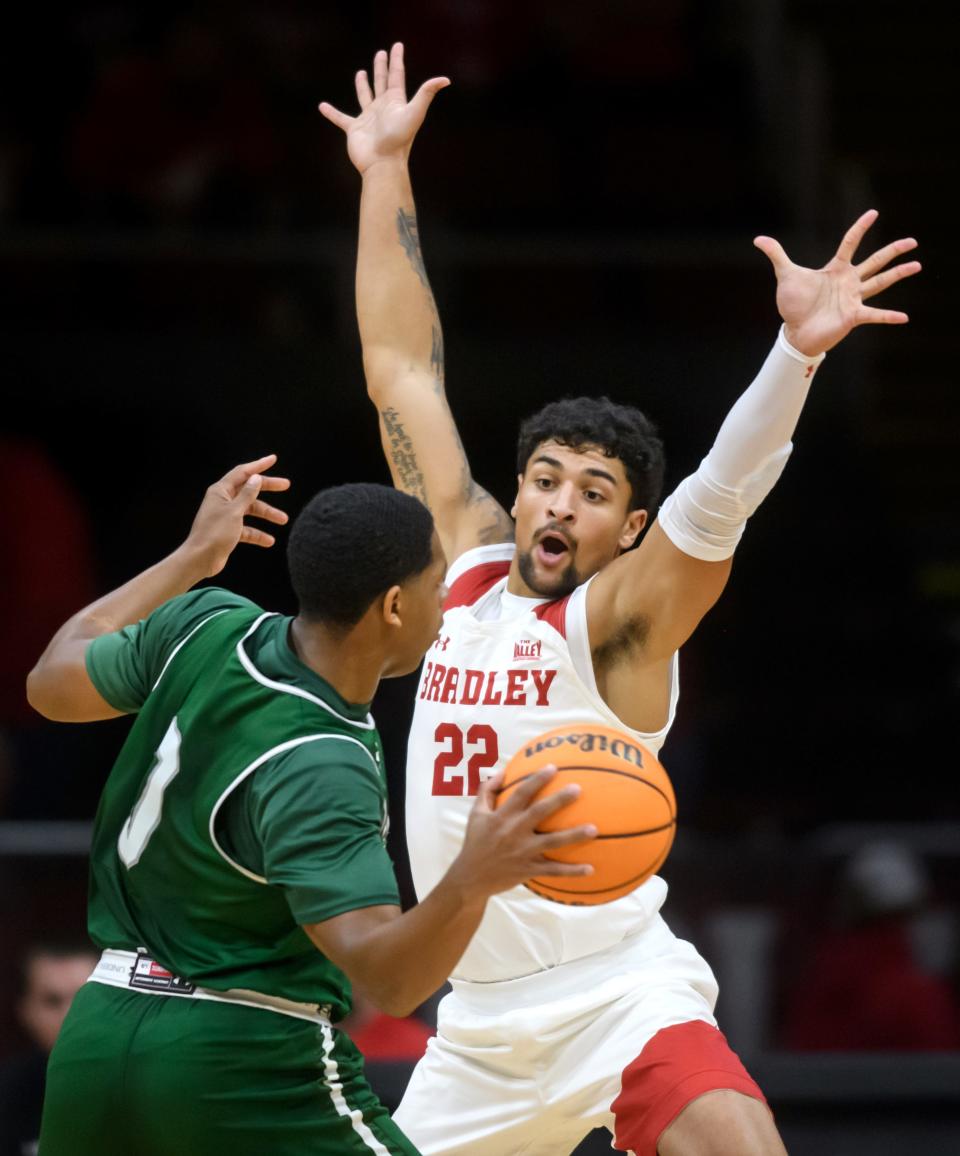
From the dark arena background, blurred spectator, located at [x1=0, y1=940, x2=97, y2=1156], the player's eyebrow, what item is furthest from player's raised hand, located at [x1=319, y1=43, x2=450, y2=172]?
the dark arena background

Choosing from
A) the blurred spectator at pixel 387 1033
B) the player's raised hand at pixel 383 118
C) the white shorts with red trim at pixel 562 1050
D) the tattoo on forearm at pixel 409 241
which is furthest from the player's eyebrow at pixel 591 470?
the blurred spectator at pixel 387 1033

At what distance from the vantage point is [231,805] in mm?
3510

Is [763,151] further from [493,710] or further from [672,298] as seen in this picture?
[493,710]

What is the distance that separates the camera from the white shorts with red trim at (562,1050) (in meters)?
4.50

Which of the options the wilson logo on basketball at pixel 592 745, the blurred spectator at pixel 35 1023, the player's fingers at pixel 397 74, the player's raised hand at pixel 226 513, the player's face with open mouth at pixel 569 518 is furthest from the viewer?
the blurred spectator at pixel 35 1023

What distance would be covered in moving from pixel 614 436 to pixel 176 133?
215 inches

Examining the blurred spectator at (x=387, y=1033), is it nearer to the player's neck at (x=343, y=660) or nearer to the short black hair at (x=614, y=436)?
the short black hair at (x=614, y=436)

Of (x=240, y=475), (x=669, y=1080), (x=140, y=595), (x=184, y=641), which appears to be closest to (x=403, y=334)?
(x=240, y=475)

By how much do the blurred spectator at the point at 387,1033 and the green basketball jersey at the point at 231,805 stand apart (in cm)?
264

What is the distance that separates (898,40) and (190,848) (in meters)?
10.5

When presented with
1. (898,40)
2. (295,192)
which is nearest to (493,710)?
(295,192)

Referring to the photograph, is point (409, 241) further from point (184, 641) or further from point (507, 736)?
point (184, 641)

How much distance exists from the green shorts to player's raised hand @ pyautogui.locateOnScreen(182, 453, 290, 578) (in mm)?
992

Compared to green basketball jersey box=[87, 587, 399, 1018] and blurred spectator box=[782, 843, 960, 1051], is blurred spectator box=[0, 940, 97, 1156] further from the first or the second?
green basketball jersey box=[87, 587, 399, 1018]
